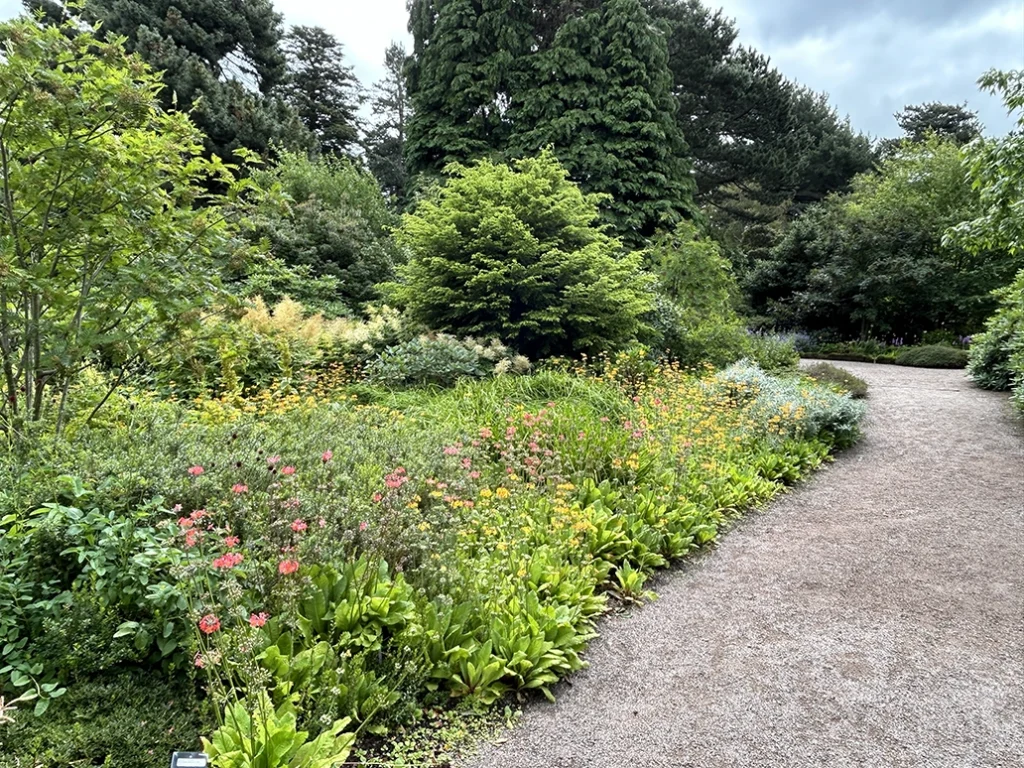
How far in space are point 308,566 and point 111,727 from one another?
0.73 m

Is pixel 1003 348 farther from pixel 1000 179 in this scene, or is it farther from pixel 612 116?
pixel 612 116

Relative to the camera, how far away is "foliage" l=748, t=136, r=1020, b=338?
13.2 m

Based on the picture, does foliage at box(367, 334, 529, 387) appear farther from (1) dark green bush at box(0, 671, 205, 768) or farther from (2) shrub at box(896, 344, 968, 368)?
(2) shrub at box(896, 344, 968, 368)

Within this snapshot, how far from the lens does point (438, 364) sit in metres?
6.16

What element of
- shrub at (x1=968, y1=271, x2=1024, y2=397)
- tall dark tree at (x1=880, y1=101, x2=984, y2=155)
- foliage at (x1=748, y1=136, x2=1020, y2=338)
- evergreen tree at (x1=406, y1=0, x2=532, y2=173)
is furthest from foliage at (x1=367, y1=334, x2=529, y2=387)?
tall dark tree at (x1=880, y1=101, x2=984, y2=155)

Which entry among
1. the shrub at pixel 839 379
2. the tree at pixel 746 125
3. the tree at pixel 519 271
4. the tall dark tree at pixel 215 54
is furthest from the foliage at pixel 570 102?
the tree at pixel 519 271

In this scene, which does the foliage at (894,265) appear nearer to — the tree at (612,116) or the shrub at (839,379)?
the tree at (612,116)

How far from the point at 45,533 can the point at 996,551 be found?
16.2 feet

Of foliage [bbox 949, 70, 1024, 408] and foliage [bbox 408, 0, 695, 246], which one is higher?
foliage [bbox 408, 0, 695, 246]

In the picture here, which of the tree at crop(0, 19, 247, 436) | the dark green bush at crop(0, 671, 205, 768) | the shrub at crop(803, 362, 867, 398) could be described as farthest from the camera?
the shrub at crop(803, 362, 867, 398)

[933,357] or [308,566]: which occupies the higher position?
[933,357]

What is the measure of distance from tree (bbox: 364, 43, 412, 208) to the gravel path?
24.9 meters

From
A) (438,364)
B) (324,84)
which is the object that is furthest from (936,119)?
(438,364)

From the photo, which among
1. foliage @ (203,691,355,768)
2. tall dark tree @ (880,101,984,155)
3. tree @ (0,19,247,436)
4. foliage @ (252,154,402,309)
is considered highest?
tall dark tree @ (880,101,984,155)
